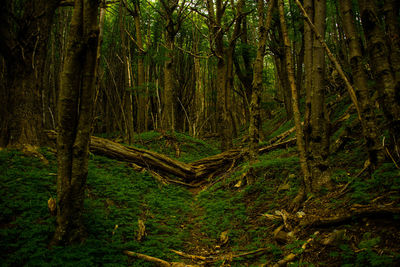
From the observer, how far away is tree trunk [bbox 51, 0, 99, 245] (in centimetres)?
329

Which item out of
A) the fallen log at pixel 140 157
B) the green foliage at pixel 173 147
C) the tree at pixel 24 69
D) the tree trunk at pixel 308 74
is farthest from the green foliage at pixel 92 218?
the green foliage at pixel 173 147

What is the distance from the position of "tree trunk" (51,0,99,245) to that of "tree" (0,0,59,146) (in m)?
2.87

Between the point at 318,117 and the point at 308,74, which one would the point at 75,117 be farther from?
the point at 308,74

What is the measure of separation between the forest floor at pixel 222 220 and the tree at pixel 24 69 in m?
0.59

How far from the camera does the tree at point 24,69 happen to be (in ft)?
17.4

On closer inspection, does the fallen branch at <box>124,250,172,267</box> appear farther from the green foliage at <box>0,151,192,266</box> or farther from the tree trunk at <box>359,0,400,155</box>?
the tree trunk at <box>359,0,400,155</box>

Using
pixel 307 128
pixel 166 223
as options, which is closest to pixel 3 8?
pixel 166 223

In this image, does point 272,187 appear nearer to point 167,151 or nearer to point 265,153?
point 265,153

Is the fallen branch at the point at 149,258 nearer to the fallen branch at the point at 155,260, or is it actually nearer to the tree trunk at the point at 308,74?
the fallen branch at the point at 155,260

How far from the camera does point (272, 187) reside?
202 inches

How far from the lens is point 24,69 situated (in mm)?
5500

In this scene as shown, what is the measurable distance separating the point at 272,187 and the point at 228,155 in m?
3.74

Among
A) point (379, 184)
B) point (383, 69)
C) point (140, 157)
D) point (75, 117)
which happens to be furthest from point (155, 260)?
point (140, 157)

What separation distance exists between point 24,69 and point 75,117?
329cm
